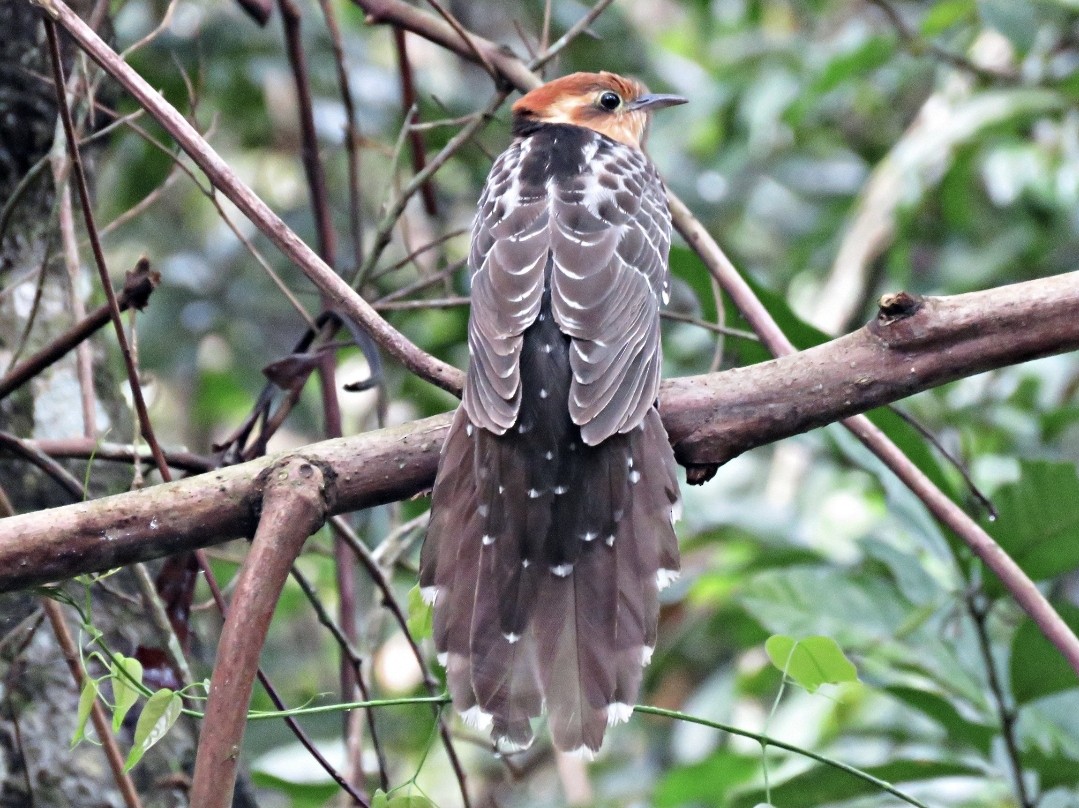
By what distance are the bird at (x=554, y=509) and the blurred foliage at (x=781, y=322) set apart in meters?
0.68

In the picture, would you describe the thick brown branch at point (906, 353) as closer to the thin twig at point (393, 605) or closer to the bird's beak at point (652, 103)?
the thin twig at point (393, 605)

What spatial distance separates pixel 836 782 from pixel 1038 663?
0.57 metres

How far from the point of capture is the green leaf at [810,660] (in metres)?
1.90

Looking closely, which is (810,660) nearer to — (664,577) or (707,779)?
(664,577)

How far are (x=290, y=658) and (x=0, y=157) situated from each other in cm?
332

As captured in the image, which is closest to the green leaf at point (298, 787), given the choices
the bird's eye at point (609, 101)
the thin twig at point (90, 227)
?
the thin twig at point (90, 227)

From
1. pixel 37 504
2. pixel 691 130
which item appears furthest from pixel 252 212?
pixel 691 130

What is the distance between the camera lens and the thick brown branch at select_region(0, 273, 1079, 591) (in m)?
1.96

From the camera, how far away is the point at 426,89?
16.7ft

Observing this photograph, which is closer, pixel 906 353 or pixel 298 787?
pixel 906 353

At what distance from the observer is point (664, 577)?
2422 mm

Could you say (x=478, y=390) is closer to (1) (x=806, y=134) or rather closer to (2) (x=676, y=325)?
(2) (x=676, y=325)

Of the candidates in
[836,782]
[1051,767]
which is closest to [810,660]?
[836,782]

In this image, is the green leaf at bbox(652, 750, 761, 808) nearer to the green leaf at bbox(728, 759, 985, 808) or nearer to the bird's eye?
the green leaf at bbox(728, 759, 985, 808)
